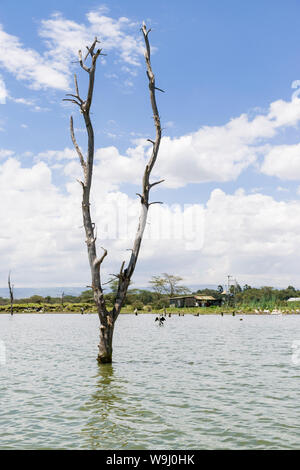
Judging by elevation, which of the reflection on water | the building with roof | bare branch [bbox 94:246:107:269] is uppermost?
bare branch [bbox 94:246:107:269]

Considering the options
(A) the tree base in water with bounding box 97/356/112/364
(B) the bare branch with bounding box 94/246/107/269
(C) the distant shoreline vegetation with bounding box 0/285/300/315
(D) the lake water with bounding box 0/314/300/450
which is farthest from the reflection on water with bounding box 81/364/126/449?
(C) the distant shoreline vegetation with bounding box 0/285/300/315

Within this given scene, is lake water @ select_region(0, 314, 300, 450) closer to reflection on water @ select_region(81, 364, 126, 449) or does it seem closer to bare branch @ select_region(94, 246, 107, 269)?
reflection on water @ select_region(81, 364, 126, 449)

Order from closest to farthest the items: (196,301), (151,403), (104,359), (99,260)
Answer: (151,403)
(99,260)
(104,359)
(196,301)

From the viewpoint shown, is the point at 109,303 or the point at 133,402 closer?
the point at 133,402

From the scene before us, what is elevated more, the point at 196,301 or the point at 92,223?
the point at 92,223

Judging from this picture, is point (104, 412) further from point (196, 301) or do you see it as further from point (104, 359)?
point (196, 301)

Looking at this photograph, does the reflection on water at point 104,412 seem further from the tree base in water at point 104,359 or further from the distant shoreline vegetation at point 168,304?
the distant shoreline vegetation at point 168,304

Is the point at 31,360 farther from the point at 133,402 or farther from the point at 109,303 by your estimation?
the point at 109,303

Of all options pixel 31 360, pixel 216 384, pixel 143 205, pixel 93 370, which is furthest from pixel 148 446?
pixel 31 360

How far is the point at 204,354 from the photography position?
22234 millimetres

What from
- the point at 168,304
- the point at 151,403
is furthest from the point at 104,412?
the point at 168,304

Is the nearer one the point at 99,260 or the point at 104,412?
the point at 104,412
